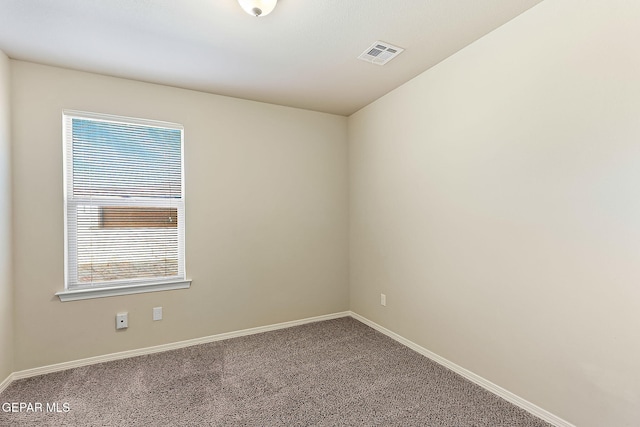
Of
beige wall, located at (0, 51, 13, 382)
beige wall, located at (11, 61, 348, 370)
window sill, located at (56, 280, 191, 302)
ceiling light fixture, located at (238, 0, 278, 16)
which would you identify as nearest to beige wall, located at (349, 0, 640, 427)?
beige wall, located at (11, 61, 348, 370)

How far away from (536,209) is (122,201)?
316cm

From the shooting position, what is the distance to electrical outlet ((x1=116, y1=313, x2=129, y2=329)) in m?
2.70

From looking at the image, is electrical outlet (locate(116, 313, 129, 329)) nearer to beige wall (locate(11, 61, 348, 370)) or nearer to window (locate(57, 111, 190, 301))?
beige wall (locate(11, 61, 348, 370))

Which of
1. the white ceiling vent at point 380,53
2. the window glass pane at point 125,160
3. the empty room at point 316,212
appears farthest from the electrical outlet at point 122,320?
the white ceiling vent at point 380,53

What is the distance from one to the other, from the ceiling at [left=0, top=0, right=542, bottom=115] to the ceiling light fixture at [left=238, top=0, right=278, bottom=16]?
0.49ft

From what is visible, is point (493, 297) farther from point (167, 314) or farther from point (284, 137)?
point (167, 314)

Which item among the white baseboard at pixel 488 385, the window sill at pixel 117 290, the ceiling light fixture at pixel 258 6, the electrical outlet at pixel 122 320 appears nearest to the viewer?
the ceiling light fixture at pixel 258 6

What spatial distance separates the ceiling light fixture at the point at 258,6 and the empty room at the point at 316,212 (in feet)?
0.04

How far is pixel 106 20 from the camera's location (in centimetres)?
195

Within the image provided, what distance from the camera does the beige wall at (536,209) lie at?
1.57 m

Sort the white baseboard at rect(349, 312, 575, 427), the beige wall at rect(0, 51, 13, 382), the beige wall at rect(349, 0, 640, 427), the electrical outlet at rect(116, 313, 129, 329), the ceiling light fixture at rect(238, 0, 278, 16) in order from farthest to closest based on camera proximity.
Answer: the electrical outlet at rect(116, 313, 129, 329), the beige wall at rect(0, 51, 13, 382), the white baseboard at rect(349, 312, 575, 427), the ceiling light fixture at rect(238, 0, 278, 16), the beige wall at rect(349, 0, 640, 427)

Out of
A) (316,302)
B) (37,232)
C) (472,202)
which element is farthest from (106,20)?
(316,302)

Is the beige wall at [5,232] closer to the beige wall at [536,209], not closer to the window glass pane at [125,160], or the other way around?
the window glass pane at [125,160]

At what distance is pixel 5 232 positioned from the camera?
2.28 m
